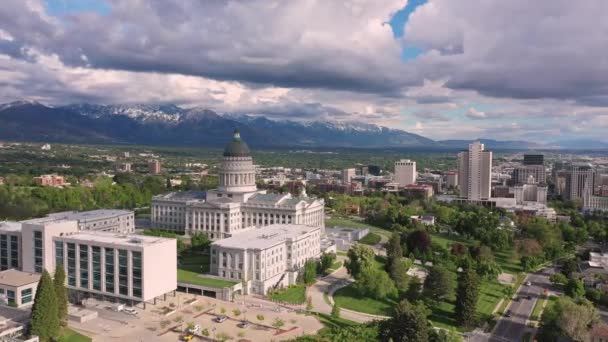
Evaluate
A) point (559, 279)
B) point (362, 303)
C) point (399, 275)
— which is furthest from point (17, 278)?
point (559, 279)

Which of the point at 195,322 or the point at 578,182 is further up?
the point at 578,182

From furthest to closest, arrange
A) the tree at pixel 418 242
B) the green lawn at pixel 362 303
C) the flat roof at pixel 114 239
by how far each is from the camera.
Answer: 1. the tree at pixel 418 242
2. the green lawn at pixel 362 303
3. the flat roof at pixel 114 239

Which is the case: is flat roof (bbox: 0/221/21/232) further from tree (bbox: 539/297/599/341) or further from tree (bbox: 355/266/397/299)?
tree (bbox: 539/297/599/341)

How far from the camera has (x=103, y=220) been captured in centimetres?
8888

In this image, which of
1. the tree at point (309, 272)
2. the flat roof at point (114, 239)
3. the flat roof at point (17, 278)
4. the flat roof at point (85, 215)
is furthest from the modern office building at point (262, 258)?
the flat roof at point (85, 215)

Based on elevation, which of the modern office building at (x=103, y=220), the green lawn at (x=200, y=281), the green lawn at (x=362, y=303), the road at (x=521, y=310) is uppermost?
the modern office building at (x=103, y=220)

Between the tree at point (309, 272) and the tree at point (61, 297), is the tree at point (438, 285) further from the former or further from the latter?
the tree at point (61, 297)

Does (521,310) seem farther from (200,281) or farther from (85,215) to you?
(85,215)

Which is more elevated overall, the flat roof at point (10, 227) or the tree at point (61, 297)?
the flat roof at point (10, 227)

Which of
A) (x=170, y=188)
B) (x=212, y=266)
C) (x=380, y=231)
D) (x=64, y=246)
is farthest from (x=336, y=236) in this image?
(x=170, y=188)

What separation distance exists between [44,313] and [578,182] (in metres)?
174

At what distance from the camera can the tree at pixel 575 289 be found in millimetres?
65994

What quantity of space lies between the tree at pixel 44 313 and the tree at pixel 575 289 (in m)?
59.3

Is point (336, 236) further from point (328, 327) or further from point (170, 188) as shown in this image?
point (170, 188)
